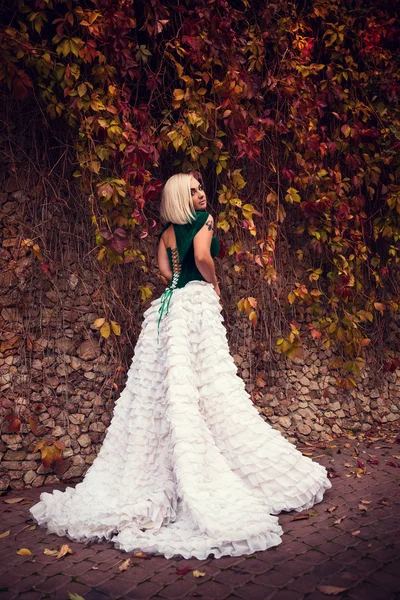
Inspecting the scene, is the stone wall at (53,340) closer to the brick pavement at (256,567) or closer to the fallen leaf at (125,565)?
the brick pavement at (256,567)

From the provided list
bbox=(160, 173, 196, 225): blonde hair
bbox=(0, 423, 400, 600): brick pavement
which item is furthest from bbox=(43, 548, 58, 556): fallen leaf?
bbox=(160, 173, 196, 225): blonde hair

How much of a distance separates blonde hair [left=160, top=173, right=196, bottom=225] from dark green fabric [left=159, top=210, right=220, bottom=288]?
0.14 ft

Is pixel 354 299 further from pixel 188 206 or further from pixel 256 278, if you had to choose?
pixel 188 206

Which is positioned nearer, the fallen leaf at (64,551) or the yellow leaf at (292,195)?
the fallen leaf at (64,551)

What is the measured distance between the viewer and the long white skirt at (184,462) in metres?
2.86

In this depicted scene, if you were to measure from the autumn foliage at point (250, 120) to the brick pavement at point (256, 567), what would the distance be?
174 cm

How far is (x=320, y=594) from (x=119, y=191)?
2.63m

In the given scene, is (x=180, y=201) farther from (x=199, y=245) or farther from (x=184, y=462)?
(x=184, y=462)

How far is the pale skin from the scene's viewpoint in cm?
343


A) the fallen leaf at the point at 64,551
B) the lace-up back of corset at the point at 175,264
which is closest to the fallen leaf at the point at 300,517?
the fallen leaf at the point at 64,551

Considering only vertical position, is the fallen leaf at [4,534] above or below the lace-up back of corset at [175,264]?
below

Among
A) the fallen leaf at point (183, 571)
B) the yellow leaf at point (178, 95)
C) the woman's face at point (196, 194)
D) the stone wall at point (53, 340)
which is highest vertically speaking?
the yellow leaf at point (178, 95)

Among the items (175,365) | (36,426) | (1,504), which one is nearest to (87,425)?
(36,426)

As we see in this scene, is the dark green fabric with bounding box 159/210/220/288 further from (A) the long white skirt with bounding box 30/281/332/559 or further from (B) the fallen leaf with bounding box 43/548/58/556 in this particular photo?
(B) the fallen leaf with bounding box 43/548/58/556
